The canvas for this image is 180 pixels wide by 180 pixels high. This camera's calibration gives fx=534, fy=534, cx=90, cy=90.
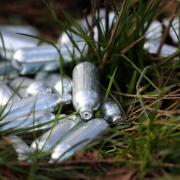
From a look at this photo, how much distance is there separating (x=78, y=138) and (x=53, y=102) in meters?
0.23

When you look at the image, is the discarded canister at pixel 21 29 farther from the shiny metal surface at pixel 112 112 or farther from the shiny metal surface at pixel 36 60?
the shiny metal surface at pixel 112 112

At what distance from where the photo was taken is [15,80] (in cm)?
215

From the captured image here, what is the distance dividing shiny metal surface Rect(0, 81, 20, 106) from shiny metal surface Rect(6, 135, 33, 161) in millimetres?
191

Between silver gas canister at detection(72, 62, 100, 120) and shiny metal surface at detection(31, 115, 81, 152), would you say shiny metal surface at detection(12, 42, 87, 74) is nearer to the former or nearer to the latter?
silver gas canister at detection(72, 62, 100, 120)

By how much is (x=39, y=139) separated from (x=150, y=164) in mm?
387

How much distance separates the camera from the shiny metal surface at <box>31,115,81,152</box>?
65.2 inches

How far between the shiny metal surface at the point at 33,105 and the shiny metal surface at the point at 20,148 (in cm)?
10

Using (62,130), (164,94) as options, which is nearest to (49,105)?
(62,130)

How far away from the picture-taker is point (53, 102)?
1.86 meters

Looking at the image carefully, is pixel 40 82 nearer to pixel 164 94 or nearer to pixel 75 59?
pixel 75 59

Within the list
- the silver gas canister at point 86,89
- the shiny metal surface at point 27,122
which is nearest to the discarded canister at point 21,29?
the silver gas canister at point 86,89

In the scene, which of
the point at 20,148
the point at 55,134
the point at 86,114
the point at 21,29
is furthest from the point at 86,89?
the point at 21,29

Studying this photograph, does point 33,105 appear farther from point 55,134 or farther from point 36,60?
point 36,60

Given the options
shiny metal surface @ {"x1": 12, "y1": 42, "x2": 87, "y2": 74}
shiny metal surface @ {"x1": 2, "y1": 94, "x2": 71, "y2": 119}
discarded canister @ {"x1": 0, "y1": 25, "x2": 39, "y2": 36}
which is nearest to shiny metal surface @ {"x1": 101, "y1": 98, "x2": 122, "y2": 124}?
shiny metal surface @ {"x1": 2, "y1": 94, "x2": 71, "y2": 119}
